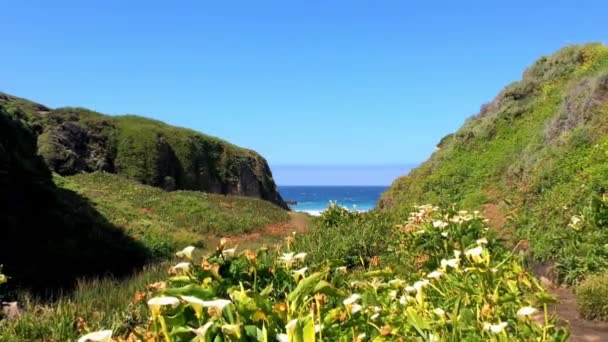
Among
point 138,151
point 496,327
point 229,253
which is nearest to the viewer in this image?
point 496,327

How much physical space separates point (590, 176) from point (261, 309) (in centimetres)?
1040

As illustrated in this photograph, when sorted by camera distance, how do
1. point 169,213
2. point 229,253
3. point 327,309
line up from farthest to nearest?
point 169,213 < point 229,253 < point 327,309

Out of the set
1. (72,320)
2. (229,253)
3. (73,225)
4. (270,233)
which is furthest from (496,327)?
(270,233)

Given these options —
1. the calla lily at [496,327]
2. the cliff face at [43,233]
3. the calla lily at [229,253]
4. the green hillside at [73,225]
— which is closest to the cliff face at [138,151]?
the green hillside at [73,225]

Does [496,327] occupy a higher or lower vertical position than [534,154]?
lower

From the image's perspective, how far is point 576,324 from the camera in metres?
6.29

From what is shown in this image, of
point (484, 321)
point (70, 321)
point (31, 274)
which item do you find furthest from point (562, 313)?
point (31, 274)

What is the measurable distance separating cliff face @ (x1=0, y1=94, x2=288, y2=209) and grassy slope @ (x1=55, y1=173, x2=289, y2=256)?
18.0ft

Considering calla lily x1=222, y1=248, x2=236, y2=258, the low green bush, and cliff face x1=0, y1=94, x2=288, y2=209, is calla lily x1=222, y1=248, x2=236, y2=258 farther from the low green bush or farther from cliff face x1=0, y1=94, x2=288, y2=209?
cliff face x1=0, y1=94, x2=288, y2=209

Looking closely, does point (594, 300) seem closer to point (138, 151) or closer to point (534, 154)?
point (534, 154)

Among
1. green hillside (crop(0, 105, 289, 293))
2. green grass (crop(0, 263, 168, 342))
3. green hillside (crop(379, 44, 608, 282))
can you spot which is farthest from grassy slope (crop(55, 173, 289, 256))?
green grass (crop(0, 263, 168, 342))

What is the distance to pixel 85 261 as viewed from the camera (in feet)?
56.0

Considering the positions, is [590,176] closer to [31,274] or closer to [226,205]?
[31,274]

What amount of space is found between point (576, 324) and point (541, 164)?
9.00 m
